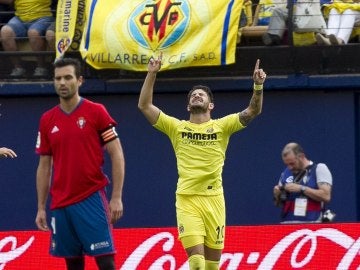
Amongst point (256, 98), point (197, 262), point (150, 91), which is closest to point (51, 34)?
point (150, 91)

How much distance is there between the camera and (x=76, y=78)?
10.4 meters

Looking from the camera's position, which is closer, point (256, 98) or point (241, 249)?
point (256, 98)

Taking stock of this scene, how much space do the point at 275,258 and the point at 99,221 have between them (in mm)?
3527

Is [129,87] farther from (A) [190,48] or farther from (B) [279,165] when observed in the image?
(B) [279,165]

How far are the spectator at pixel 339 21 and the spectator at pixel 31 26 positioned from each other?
11.7 ft

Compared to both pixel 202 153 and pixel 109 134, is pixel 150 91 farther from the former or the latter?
pixel 109 134

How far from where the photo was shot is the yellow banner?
50.8 feet

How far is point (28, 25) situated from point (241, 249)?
4703 mm

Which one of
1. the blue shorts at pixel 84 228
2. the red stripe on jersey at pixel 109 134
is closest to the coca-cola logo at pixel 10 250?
the blue shorts at pixel 84 228

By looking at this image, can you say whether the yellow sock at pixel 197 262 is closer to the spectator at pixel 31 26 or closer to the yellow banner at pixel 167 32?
the yellow banner at pixel 167 32

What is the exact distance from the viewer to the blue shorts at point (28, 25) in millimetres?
16188

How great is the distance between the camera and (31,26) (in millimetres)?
16172

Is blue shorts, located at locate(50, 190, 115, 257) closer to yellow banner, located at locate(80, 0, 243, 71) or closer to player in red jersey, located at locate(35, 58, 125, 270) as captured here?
player in red jersey, located at locate(35, 58, 125, 270)

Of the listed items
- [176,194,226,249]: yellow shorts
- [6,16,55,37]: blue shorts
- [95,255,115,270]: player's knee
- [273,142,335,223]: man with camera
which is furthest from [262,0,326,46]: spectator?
[95,255,115,270]: player's knee
